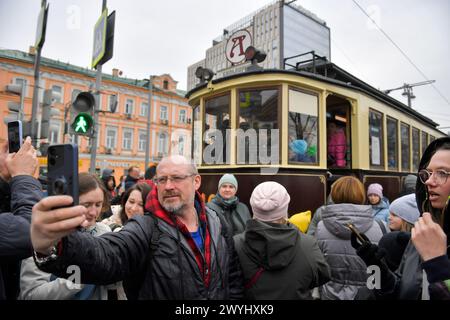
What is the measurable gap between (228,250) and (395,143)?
5.96 meters

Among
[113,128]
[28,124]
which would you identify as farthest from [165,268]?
[113,128]

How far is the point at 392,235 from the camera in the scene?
5.76 ft

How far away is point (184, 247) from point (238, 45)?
15.5ft

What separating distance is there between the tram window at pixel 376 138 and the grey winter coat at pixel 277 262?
4521 mm

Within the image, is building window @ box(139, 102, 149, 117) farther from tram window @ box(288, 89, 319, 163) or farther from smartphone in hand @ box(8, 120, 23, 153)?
smartphone in hand @ box(8, 120, 23, 153)

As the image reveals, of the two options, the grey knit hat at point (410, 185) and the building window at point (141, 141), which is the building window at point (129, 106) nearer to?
the building window at point (141, 141)

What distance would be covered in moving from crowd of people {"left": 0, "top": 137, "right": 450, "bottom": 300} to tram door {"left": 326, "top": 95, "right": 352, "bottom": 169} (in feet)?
11.7

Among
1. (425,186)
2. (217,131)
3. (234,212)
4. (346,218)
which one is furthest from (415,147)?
(425,186)

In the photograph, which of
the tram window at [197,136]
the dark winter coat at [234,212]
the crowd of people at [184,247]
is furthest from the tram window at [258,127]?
the crowd of people at [184,247]

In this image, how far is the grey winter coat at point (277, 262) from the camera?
1.55 meters

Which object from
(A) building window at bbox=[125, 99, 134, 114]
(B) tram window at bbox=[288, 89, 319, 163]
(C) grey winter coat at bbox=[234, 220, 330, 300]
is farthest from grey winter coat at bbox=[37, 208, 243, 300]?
(A) building window at bbox=[125, 99, 134, 114]

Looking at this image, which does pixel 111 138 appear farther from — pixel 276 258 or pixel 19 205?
pixel 276 258
